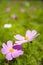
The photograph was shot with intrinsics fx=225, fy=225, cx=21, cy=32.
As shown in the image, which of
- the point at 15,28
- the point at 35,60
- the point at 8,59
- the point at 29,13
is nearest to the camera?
the point at 8,59

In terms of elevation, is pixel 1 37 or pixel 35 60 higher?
pixel 1 37

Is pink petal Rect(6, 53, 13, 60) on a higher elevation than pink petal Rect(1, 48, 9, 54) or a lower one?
lower

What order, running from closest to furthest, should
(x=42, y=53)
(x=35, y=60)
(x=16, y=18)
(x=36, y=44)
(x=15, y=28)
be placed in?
1. (x=35, y=60)
2. (x=42, y=53)
3. (x=36, y=44)
4. (x=15, y=28)
5. (x=16, y=18)

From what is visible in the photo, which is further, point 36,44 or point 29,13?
point 29,13

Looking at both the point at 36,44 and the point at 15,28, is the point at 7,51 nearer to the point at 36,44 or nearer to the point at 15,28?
the point at 36,44

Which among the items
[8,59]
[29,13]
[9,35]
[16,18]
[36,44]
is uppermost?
[29,13]

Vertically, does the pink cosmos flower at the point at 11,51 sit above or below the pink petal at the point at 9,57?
above

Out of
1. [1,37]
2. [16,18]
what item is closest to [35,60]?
[1,37]

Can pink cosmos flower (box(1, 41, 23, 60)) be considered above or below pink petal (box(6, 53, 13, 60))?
above
